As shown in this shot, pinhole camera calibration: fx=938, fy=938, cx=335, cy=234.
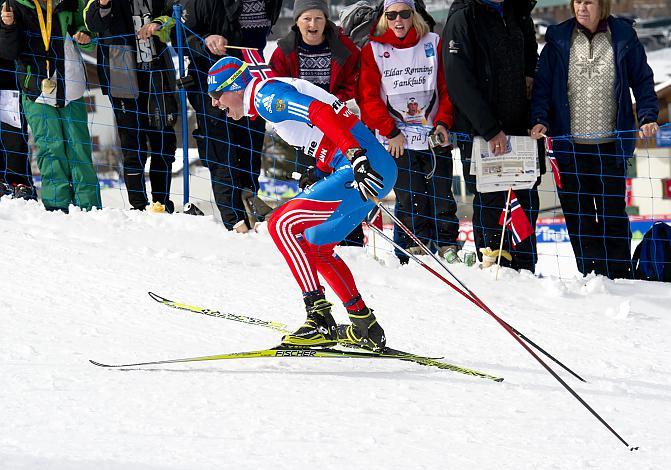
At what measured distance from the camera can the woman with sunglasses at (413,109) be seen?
6535mm

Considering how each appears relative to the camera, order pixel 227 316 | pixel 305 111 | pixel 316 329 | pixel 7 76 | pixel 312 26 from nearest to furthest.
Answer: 1. pixel 305 111
2. pixel 316 329
3. pixel 227 316
4. pixel 312 26
5. pixel 7 76

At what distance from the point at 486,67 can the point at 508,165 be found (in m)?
0.69

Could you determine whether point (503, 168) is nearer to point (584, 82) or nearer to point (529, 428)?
point (584, 82)

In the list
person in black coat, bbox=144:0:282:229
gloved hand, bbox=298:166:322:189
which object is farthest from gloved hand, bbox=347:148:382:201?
person in black coat, bbox=144:0:282:229

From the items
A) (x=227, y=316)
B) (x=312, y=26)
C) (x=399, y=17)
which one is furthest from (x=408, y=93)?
(x=227, y=316)

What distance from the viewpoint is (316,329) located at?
4.93 metres

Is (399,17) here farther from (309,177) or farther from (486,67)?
(309,177)

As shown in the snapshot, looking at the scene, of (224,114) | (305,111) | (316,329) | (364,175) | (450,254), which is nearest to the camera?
(364,175)

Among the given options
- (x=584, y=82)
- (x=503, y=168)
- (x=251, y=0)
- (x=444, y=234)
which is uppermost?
(x=251, y=0)

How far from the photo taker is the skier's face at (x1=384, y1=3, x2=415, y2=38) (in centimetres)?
652

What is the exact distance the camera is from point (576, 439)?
12.4ft

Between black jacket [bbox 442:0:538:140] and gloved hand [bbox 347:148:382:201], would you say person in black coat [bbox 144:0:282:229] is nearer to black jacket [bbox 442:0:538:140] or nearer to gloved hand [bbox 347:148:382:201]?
black jacket [bbox 442:0:538:140]

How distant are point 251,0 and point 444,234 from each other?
2311 millimetres

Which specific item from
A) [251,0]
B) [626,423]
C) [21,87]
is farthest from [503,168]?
[21,87]
